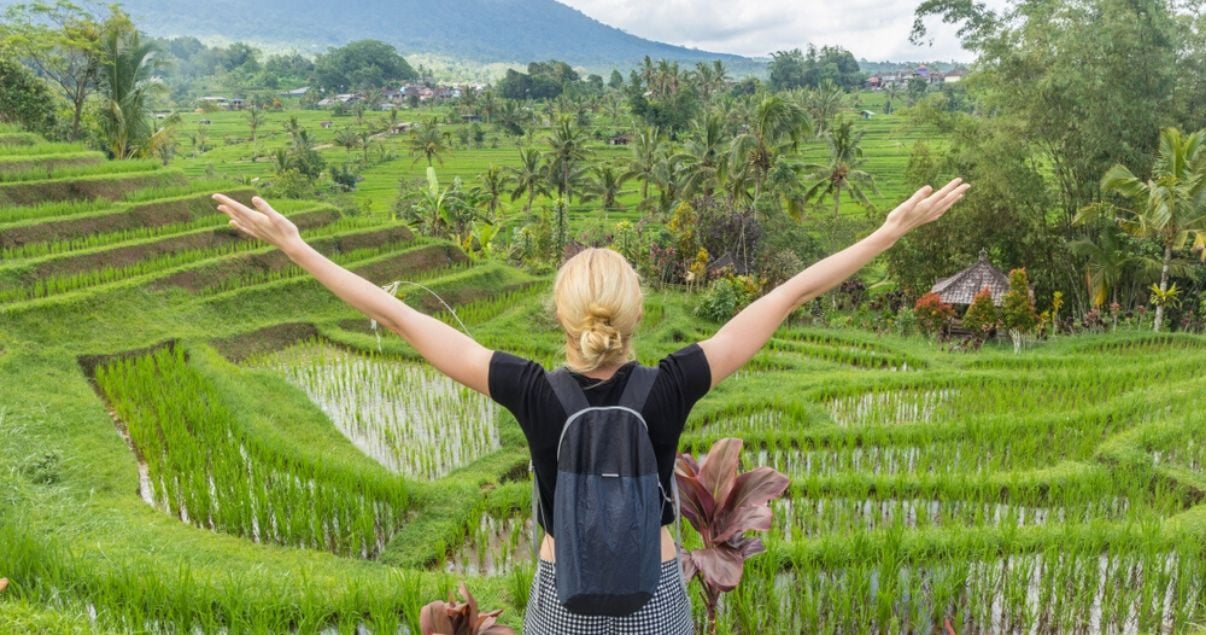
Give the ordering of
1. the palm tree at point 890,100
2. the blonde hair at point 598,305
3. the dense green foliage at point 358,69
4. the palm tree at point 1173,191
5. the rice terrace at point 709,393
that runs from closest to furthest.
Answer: the blonde hair at point 598,305 → the rice terrace at point 709,393 → the palm tree at point 1173,191 → the palm tree at point 890,100 → the dense green foliage at point 358,69

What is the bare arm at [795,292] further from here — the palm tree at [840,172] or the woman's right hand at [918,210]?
the palm tree at [840,172]

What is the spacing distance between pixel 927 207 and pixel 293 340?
33.8 feet

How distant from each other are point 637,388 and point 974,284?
13.3 metres

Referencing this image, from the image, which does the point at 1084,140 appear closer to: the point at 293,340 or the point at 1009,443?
the point at 1009,443

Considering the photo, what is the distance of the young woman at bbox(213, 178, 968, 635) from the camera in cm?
171

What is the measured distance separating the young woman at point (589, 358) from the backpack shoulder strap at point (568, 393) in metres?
0.01

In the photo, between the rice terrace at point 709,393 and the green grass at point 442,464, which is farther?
the rice terrace at point 709,393

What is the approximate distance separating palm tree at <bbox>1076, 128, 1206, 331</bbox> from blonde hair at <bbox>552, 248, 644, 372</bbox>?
12199 millimetres

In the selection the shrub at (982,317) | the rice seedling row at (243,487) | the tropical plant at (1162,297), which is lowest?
the rice seedling row at (243,487)

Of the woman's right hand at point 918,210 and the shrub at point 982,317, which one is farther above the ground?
the woman's right hand at point 918,210

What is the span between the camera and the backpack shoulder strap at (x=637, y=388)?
174 centimetres

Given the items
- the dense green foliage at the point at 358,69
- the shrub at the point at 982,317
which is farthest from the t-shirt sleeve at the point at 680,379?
the dense green foliage at the point at 358,69

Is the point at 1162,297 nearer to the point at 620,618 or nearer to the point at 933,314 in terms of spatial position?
the point at 933,314

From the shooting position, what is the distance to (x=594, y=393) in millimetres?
1761
